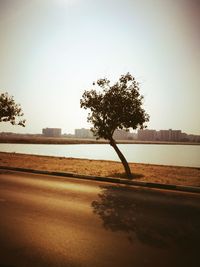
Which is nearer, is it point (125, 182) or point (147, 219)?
point (147, 219)

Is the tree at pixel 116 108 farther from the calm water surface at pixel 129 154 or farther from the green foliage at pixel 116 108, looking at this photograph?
the calm water surface at pixel 129 154

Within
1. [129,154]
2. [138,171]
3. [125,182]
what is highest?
[125,182]

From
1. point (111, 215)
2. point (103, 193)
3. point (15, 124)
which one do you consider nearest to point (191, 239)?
point (111, 215)

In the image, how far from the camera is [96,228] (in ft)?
19.1

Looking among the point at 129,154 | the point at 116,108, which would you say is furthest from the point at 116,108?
the point at 129,154

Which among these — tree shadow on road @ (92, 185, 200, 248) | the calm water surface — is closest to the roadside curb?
tree shadow on road @ (92, 185, 200, 248)

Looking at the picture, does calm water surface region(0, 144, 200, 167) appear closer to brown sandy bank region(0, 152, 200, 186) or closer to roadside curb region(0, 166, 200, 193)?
brown sandy bank region(0, 152, 200, 186)

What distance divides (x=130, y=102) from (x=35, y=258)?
12.9 metres

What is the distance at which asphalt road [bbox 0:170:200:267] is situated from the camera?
4.41 m

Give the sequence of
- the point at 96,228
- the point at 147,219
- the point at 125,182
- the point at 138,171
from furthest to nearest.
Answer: the point at 138,171 → the point at 125,182 → the point at 147,219 → the point at 96,228

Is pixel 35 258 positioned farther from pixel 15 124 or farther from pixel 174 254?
pixel 15 124

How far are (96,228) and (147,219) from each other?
1.54m

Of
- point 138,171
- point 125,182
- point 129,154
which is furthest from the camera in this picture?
point 129,154

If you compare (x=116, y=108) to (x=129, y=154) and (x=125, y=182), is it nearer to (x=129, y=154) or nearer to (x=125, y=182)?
(x=125, y=182)
